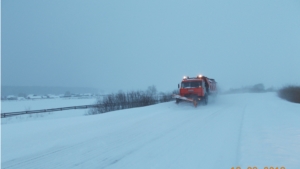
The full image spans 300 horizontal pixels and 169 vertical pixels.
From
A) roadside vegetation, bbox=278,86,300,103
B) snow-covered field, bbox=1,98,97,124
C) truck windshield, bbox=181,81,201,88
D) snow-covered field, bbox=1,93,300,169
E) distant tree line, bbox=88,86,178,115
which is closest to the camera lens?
snow-covered field, bbox=1,93,300,169

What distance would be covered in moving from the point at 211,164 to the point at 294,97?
2918 centimetres

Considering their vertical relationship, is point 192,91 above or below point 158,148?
above

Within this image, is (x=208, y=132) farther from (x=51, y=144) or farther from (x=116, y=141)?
(x=51, y=144)

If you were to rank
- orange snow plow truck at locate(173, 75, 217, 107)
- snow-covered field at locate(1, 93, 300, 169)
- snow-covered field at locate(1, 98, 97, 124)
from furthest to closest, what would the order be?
snow-covered field at locate(1, 98, 97, 124) → orange snow plow truck at locate(173, 75, 217, 107) → snow-covered field at locate(1, 93, 300, 169)

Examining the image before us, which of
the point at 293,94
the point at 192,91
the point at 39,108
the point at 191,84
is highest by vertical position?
the point at 191,84

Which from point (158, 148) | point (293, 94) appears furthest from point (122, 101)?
point (158, 148)

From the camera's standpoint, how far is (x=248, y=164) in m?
5.50

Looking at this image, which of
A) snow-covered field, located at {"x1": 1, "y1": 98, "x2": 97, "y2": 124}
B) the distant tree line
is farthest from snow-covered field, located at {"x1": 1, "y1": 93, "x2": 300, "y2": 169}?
snow-covered field, located at {"x1": 1, "y1": 98, "x2": 97, "y2": 124}

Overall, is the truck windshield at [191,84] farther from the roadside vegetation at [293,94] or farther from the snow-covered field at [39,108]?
the snow-covered field at [39,108]

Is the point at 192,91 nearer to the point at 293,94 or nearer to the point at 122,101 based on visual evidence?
the point at 122,101

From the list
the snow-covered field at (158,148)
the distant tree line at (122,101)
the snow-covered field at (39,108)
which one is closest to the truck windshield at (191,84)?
the distant tree line at (122,101)

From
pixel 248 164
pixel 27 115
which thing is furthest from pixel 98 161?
pixel 27 115

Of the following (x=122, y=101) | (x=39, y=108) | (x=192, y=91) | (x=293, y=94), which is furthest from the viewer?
(x=39, y=108)

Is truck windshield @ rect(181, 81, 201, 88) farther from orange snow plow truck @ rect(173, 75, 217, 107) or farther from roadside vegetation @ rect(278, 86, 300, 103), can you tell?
roadside vegetation @ rect(278, 86, 300, 103)
